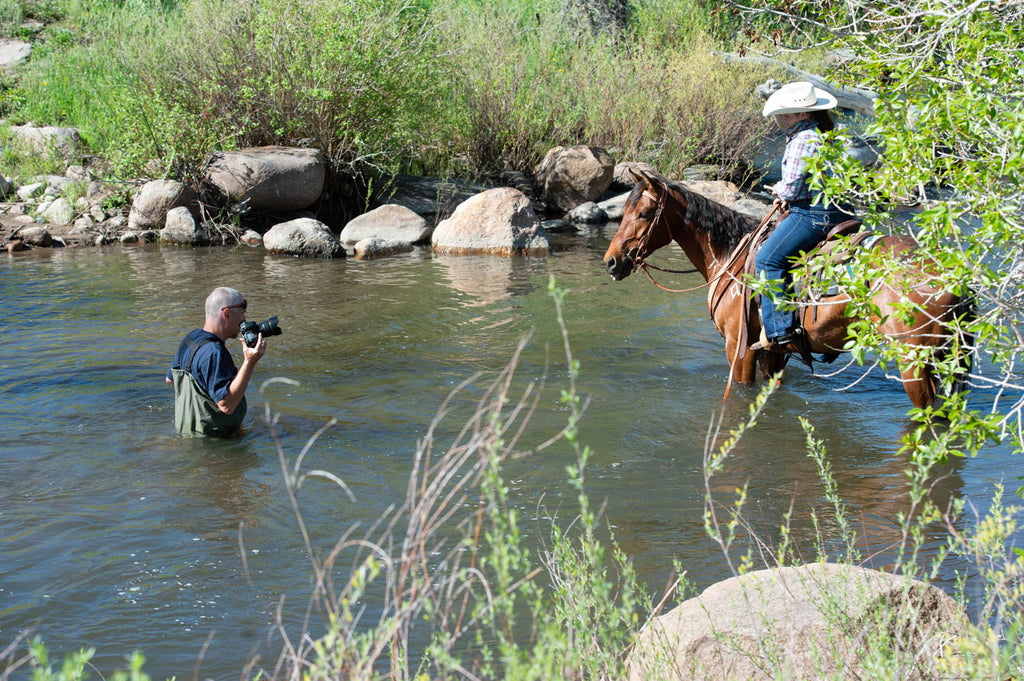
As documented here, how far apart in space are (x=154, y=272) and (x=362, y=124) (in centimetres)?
583

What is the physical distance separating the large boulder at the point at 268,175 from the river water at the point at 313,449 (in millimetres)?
4590

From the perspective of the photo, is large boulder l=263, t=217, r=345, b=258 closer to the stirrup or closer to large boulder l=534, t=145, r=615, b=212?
large boulder l=534, t=145, r=615, b=212

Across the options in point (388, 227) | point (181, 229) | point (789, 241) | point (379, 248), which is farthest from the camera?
point (388, 227)

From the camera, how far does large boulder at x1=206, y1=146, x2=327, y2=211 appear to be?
53.9ft

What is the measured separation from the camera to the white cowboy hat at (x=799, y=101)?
645 centimetres

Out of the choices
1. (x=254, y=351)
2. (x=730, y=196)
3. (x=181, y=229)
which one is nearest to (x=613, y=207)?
(x=730, y=196)

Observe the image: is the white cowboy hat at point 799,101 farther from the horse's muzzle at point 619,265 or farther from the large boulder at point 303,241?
the large boulder at point 303,241

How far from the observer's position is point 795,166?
250 inches

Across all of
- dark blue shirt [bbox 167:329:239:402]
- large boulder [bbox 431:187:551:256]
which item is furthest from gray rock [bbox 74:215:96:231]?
dark blue shirt [bbox 167:329:239:402]

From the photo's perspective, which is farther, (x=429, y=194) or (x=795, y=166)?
(x=429, y=194)

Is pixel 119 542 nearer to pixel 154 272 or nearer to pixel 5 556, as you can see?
pixel 5 556

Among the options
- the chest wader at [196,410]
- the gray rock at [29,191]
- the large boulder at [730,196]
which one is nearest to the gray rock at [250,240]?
the gray rock at [29,191]

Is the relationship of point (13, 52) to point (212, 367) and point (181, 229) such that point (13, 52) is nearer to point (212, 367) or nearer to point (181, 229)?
point (181, 229)

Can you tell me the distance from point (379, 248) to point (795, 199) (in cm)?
1026
